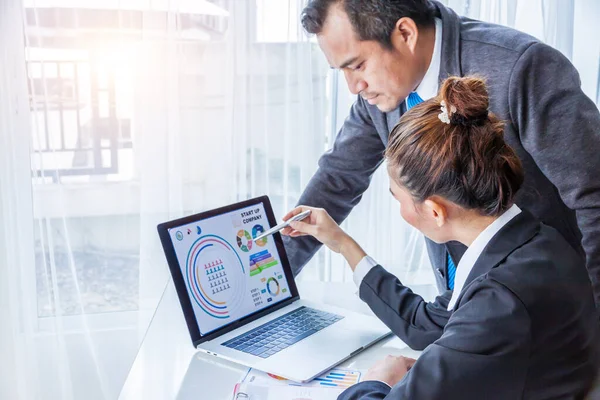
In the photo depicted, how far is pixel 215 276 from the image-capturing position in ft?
4.33

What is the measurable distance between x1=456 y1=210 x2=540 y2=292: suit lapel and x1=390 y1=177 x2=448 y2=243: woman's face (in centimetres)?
9

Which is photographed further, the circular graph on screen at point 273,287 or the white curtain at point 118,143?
the white curtain at point 118,143

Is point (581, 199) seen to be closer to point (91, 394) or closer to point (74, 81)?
point (74, 81)

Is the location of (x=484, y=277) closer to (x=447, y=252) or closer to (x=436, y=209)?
(x=436, y=209)

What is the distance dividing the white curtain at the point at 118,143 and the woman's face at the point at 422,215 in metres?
1.08

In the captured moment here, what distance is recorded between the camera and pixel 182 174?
6.99ft

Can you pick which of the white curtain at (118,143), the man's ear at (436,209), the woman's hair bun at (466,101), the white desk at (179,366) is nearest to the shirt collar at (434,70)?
the woman's hair bun at (466,101)

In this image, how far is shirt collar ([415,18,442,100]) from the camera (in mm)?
1367

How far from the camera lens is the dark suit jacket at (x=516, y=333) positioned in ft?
2.93

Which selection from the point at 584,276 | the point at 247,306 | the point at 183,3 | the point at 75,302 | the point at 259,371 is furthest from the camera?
the point at 75,302

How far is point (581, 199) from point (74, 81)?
146 centimetres

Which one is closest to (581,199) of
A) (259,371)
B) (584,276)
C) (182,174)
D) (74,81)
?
(584,276)

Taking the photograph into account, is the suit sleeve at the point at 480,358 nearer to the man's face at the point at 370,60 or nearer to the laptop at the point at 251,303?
the laptop at the point at 251,303

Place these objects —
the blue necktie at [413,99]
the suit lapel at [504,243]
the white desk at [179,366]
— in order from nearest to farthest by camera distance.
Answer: the suit lapel at [504,243], the white desk at [179,366], the blue necktie at [413,99]
